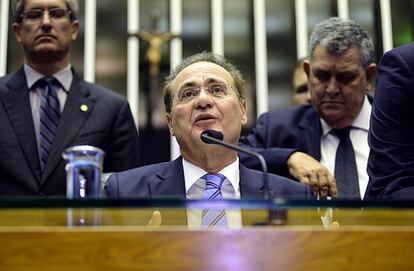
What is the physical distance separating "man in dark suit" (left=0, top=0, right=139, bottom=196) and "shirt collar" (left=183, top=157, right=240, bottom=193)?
1.75 ft

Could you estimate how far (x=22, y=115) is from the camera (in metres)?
2.70

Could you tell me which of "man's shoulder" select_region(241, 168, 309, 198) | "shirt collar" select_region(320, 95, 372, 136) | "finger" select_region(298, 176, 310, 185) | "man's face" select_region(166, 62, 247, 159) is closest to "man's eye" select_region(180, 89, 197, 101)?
"man's face" select_region(166, 62, 247, 159)

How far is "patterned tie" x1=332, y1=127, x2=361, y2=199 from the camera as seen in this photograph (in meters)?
2.57

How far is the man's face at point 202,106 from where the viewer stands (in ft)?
7.32

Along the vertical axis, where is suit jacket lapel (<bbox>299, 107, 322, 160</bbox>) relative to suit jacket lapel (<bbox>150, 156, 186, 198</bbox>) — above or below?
above

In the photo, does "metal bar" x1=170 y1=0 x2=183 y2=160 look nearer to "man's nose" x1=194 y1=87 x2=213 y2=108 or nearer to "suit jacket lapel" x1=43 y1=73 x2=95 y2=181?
"suit jacket lapel" x1=43 y1=73 x2=95 y2=181

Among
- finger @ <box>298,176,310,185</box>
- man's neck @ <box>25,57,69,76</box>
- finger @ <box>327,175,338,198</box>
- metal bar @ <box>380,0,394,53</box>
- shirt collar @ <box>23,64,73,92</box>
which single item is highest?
metal bar @ <box>380,0,394,53</box>

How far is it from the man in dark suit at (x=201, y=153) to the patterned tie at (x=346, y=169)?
40 cm

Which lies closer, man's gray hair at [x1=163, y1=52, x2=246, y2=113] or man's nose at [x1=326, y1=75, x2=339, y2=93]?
man's gray hair at [x1=163, y1=52, x2=246, y2=113]

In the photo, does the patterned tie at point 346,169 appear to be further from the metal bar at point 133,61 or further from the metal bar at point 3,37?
the metal bar at point 3,37

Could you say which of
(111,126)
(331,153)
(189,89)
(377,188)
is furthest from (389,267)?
(111,126)

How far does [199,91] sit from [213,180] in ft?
1.05

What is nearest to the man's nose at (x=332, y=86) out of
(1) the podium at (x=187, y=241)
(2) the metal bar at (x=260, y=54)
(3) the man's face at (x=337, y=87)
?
(3) the man's face at (x=337, y=87)

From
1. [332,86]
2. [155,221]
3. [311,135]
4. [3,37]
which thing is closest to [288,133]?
[311,135]
